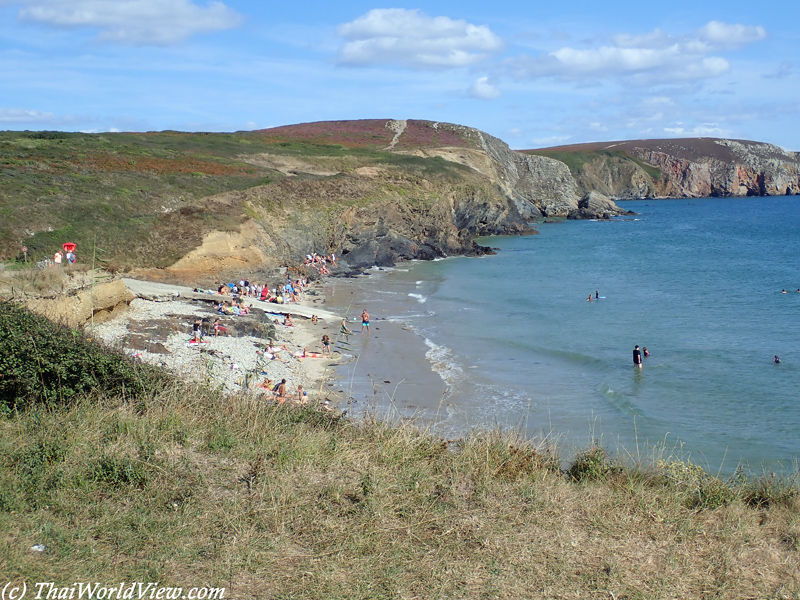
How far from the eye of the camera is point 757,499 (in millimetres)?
6879

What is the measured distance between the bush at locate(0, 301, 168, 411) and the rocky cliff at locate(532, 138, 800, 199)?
446 feet

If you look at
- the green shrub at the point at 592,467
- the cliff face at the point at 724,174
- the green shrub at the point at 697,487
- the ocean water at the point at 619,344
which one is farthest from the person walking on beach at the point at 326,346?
the cliff face at the point at 724,174

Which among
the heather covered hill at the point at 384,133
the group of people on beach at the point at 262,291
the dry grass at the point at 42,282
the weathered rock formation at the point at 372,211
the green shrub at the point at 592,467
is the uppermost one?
the heather covered hill at the point at 384,133

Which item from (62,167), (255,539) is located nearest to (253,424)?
(255,539)

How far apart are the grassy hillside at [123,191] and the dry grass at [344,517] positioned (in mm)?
25669

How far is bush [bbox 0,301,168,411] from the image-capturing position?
23.6 ft

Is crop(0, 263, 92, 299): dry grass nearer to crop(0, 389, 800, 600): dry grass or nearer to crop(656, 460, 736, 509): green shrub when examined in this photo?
crop(0, 389, 800, 600): dry grass

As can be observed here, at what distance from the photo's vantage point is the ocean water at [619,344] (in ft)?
54.1

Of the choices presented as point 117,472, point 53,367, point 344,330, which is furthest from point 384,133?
point 117,472

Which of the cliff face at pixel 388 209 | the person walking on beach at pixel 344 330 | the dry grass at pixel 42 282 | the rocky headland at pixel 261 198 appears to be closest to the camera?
the dry grass at pixel 42 282

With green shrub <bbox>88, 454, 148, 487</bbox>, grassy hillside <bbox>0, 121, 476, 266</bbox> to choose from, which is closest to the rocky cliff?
grassy hillside <bbox>0, 121, 476, 266</bbox>

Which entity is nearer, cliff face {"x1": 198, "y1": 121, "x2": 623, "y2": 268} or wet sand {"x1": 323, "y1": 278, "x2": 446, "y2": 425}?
wet sand {"x1": 323, "y1": 278, "x2": 446, "y2": 425}

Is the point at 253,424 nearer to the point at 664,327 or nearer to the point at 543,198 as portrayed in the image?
the point at 664,327

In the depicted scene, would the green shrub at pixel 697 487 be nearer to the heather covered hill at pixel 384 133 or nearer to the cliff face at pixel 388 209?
the cliff face at pixel 388 209
